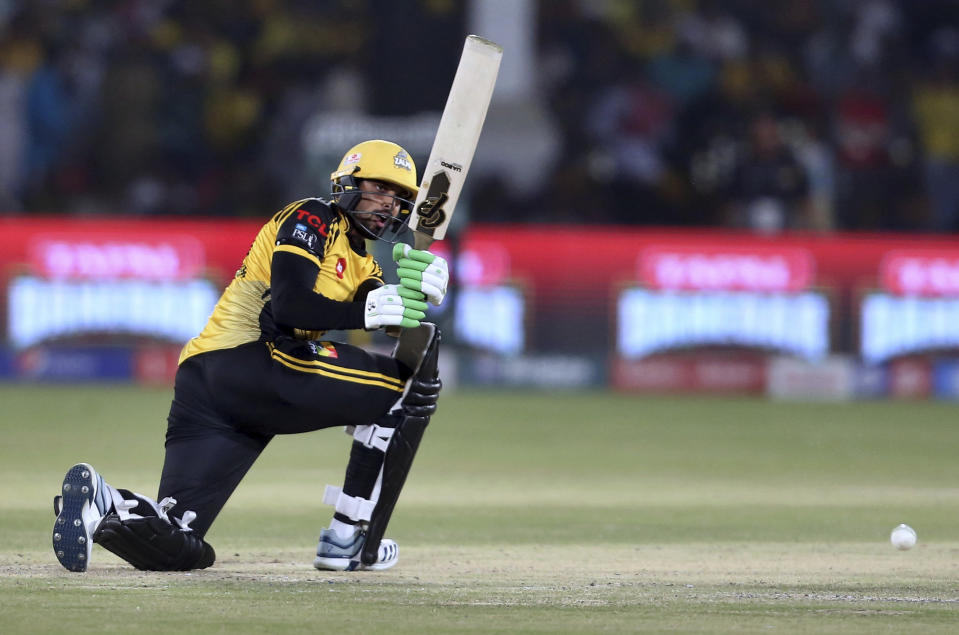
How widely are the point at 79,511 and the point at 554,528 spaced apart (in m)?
2.55

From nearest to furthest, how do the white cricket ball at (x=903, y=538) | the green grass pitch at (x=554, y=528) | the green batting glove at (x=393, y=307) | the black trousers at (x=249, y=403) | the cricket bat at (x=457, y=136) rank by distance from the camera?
the green grass pitch at (x=554, y=528)
the green batting glove at (x=393, y=307)
the black trousers at (x=249, y=403)
the cricket bat at (x=457, y=136)
the white cricket ball at (x=903, y=538)

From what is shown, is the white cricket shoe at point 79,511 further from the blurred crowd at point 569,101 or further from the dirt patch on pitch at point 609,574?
the blurred crowd at point 569,101

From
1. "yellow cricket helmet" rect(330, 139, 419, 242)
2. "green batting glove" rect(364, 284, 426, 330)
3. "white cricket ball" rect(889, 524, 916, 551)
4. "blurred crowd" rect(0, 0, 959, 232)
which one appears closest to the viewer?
"green batting glove" rect(364, 284, 426, 330)

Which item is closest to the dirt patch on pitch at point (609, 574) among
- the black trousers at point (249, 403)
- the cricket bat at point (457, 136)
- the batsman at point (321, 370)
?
the batsman at point (321, 370)

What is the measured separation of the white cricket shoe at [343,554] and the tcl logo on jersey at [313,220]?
1.09 m

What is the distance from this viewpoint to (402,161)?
5.79 meters

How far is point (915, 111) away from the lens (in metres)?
17.4

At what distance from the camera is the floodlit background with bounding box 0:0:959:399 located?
14.8 m

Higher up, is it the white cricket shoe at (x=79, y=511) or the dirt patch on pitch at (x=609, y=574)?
the white cricket shoe at (x=79, y=511)

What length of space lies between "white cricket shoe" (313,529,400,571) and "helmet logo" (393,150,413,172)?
1.35 metres

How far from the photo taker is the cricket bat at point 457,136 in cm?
593

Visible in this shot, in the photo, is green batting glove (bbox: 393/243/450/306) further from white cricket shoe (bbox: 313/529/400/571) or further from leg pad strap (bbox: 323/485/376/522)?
white cricket shoe (bbox: 313/529/400/571)

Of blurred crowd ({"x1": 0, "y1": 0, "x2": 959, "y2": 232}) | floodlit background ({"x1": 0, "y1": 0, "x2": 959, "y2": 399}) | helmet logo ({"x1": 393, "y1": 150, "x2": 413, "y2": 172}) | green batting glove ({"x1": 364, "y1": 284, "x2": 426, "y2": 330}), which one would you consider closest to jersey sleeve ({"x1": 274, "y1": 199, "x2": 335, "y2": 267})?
green batting glove ({"x1": 364, "y1": 284, "x2": 426, "y2": 330})

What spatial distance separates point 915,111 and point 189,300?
832cm
